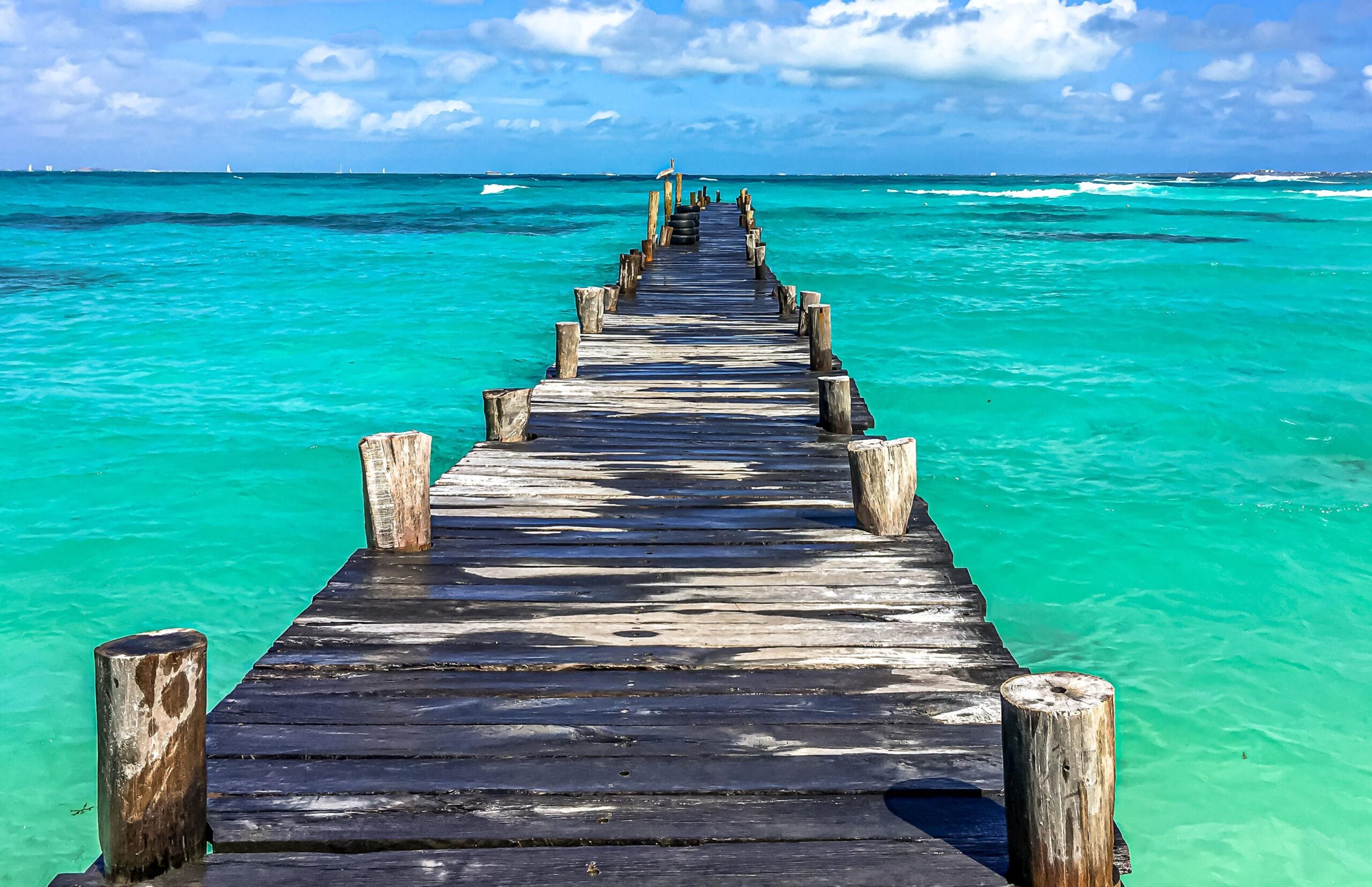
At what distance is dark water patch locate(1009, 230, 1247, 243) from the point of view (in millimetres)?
47031

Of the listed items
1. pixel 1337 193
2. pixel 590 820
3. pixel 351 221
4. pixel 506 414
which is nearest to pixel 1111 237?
pixel 351 221

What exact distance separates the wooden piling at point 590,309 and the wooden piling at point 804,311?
2.58 metres

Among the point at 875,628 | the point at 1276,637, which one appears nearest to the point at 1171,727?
the point at 1276,637

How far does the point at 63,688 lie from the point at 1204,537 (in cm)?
1051

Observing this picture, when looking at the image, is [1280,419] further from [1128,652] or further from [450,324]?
[450,324]

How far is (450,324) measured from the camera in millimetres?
23812

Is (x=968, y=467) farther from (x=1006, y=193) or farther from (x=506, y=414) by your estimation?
(x=1006, y=193)

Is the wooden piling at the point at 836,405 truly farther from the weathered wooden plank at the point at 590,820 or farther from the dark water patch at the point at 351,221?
the dark water patch at the point at 351,221

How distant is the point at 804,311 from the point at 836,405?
15.7 ft

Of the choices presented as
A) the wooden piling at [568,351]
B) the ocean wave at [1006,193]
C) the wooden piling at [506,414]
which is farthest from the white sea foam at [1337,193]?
the wooden piling at [506,414]

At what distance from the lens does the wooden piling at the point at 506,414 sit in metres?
7.62

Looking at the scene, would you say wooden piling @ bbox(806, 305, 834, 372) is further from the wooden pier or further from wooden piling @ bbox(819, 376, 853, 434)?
the wooden pier

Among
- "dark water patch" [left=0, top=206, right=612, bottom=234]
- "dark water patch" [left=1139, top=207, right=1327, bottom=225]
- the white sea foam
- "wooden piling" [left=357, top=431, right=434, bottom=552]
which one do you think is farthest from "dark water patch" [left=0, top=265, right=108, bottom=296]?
the white sea foam

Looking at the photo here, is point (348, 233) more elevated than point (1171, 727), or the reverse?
point (348, 233)
